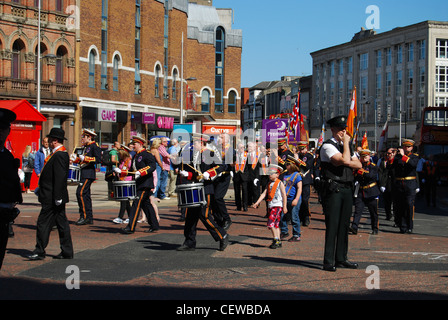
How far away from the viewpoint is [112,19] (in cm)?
4475

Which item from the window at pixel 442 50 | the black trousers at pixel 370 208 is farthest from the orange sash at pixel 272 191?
the window at pixel 442 50

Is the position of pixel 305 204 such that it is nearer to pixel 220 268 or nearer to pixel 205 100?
pixel 220 268

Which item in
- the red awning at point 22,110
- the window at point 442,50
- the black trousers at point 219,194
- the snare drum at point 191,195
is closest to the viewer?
the snare drum at point 191,195

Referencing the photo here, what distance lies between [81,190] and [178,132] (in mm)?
17341

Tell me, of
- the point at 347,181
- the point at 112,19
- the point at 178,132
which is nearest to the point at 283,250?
the point at 347,181

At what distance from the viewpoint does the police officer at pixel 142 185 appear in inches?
516

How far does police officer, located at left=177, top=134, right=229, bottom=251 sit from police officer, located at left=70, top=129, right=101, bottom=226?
148 inches

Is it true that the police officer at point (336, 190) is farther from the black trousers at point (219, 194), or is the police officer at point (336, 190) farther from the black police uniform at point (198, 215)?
the black trousers at point (219, 194)

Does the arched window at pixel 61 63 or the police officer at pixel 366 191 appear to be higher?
the arched window at pixel 61 63

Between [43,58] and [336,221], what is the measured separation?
3237 cm

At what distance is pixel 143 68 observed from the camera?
49594 mm

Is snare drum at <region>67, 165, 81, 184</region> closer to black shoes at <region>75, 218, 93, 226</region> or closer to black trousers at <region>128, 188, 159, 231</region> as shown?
black shoes at <region>75, 218, 93, 226</region>

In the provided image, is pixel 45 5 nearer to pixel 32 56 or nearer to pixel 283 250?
pixel 32 56

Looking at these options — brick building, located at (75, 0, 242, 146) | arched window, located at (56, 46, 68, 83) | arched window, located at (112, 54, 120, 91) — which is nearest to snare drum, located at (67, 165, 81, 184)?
arched window, located at (56, 46, 68, 83)
